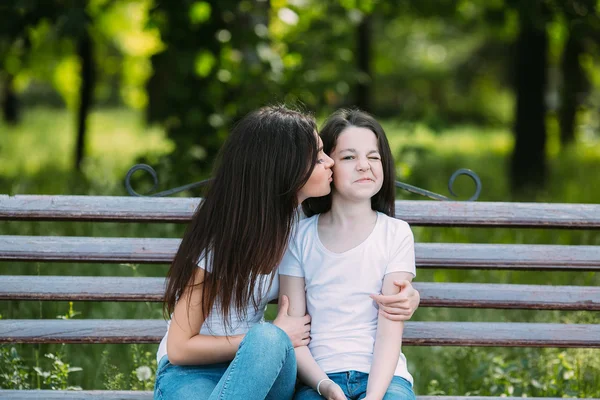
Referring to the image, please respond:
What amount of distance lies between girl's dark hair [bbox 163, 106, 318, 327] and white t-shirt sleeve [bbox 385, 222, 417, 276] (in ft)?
1.09

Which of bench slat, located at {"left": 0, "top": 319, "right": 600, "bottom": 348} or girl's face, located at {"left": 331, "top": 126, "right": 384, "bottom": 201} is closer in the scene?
girl's face, located at {"left": 331, "top": 126, "right": 384, "bottom": 201}

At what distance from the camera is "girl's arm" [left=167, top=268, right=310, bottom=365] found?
7.31ft

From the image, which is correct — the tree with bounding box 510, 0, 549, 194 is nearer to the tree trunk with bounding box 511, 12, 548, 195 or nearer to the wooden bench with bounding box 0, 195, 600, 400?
the tree trunk with bounding box 511, 12, 548, 195

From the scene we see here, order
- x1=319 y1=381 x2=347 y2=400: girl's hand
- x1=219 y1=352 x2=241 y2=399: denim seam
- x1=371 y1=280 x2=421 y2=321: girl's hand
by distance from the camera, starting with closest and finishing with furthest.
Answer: x1=219 y1=352 x2=241 y2=399: denim seam < x1=319 y1=381 x2=347 y2=400: girl's hand < x1=371 y1=280 x2=421 y2=321: girl's hand

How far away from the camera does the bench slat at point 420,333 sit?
8.58ft

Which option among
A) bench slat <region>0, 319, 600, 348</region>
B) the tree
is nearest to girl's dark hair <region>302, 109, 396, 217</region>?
bench slat <region>0, 319, 600, 348</region>

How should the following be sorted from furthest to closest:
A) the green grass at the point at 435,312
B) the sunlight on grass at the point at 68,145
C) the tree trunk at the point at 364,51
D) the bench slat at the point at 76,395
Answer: the tree trunk at the point at 364,51 < the sunlight on grass at the point at 68,145 < the green grass at the point at 435,312 < the bench slat at the point at 76,395

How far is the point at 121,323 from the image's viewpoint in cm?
264

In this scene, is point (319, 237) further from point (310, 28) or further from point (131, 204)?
point (310, 28)

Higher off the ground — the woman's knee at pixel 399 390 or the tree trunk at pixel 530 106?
the tree trunk at pixel 530 106

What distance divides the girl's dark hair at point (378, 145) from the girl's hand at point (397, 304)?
0.33m

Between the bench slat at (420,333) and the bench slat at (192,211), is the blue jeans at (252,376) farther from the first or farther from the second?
the bench slat at (192,211)

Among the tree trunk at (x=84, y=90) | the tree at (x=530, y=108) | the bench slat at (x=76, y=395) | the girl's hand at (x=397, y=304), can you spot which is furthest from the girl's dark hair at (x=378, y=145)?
the tree trunk at (x=84, y=90)

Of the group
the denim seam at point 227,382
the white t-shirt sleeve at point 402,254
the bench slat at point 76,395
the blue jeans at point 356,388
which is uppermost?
the white t-shirt sleeve at point 402,254
